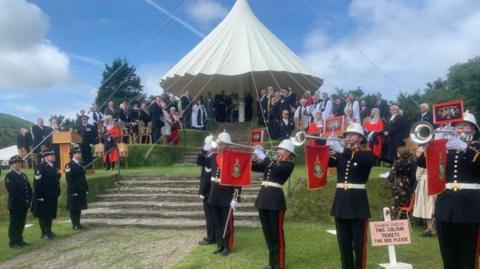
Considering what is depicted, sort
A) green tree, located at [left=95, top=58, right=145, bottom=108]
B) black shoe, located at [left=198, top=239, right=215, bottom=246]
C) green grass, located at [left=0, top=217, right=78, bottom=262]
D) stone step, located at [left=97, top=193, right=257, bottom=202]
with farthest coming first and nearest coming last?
green tree, located at [left=95, top=58, right=145, bottom=108] < stone step, located at [left=97, top=193, right=257, bottom=202] < green grass, located at [left=0, top=217, right=78, bottom=262] < black shoe, located at [left=198, top=239, right=215, bottom=246]

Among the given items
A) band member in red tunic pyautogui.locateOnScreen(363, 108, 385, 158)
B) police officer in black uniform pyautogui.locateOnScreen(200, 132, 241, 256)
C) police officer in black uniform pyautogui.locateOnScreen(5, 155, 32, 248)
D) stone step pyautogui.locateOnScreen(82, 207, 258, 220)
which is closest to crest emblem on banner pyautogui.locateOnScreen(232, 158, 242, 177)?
police officer in black uniform pyautogui.locateOnScreen(200, 132, 241, 256)

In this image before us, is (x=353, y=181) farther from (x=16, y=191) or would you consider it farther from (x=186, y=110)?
(x=186, y=110)

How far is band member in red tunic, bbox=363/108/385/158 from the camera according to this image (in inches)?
506

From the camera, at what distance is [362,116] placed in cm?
1512

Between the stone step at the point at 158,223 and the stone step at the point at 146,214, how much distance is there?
127 mm

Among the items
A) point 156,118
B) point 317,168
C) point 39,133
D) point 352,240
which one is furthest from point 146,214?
point 39,133

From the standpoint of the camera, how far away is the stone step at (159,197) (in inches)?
447

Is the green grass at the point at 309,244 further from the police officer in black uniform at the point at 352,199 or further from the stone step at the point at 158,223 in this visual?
the police officer in black uniform at the point at 352,199

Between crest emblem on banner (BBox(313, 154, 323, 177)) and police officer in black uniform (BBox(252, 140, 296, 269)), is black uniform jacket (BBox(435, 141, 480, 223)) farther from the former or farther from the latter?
police officer in black uniform (BBox(252, 140, 296, 269))

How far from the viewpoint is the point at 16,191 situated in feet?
29.4

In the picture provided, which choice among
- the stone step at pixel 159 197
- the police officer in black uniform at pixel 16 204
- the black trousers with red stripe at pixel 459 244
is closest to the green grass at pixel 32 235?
the police officer in black uniform at pixel 16 204

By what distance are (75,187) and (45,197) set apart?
0.68 m

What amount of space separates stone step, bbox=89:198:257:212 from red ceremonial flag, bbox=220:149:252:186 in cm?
331

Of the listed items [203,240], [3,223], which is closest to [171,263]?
[203,240]
